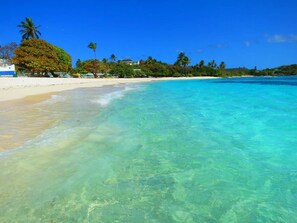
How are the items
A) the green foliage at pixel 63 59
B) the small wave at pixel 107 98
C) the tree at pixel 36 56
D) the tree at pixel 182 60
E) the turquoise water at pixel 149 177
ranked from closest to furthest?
the turquoise water at pixel 149 177
the small wave at pixel 107 98
the tree at pixel 36 56
the green foliage at pixel 63 59
the tree at pixel 182 60

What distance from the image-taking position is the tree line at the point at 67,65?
1938 inches

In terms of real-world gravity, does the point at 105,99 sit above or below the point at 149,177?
below

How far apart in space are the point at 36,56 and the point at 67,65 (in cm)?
876

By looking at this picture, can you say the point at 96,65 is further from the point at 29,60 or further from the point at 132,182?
the point at 132,182

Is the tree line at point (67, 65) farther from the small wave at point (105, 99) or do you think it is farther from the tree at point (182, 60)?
the small wave at point (105, 99)

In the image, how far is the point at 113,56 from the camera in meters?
108

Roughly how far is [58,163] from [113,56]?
106 m

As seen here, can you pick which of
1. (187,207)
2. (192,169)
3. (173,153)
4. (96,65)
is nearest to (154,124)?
(173,153)

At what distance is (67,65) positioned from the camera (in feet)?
189

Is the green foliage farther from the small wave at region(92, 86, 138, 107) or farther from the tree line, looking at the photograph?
the small wave at region(92, 86, 138, 107)

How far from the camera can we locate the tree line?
161ft

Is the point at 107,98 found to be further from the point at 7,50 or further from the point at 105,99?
the point at 7,50

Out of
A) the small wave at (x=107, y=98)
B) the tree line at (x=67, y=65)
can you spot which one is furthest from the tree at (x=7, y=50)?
the small wave at (x=107, y=98)

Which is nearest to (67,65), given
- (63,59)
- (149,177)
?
(63,59)
